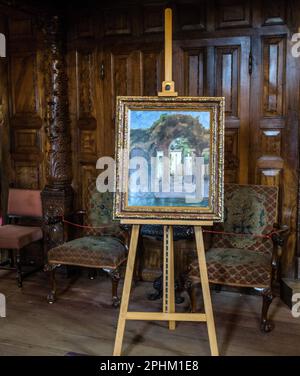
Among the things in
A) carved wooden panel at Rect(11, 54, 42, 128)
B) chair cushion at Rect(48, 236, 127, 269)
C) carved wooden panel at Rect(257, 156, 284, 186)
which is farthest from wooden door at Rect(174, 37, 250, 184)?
carved wooden panel at Rect(11, 54, 42, 128)

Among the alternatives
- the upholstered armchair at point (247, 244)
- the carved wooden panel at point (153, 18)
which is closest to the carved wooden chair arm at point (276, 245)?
the upholstered armchair at point (247, 244)

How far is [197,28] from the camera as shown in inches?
157

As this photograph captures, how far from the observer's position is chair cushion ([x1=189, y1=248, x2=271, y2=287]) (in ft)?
10.6

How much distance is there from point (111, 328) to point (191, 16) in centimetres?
265

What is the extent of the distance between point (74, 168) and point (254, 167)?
5.57 ft

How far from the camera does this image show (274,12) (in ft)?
12.4

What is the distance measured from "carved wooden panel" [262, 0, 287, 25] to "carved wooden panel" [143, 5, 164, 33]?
2.88 ft

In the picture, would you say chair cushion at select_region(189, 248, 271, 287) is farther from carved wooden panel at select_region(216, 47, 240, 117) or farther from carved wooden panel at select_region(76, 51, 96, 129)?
carved wooden panel at select_region(76, 51, 96, 129)

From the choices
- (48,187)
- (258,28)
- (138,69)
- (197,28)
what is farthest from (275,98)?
(48,187)

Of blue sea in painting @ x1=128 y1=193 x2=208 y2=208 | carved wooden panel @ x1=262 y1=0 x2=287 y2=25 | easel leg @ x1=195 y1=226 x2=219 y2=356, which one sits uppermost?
carved wooden panel @ x1=262 y1=0 x2=287 y2=25

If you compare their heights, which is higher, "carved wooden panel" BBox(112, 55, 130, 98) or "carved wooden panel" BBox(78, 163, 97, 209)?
"carved wooden panel" BBox(112, 55, 130, 98)

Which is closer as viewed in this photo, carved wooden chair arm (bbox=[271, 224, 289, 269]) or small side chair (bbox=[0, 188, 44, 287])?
carved wooden chair arm (bbox=[271, 224, 289, 269])

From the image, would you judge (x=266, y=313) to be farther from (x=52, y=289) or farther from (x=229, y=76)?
(x=229, y=76)

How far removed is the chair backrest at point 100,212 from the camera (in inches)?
162
